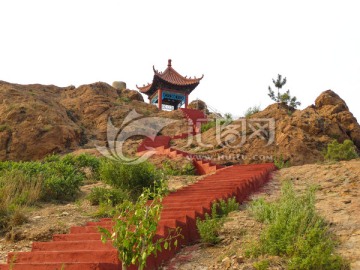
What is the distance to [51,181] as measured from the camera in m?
8.66

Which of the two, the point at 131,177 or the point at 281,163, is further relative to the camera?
the point at 281,163

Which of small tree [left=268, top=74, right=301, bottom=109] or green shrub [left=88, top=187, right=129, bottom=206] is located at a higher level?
small tree [left=268, top=74, right=301, bottom=109]

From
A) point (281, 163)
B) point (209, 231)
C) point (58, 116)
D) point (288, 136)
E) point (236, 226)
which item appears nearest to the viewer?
point (209, 231)

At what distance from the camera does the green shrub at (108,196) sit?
7355 mm

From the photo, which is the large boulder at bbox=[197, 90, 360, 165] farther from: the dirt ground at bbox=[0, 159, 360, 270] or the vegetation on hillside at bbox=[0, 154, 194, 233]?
the vegetation on hillside at bbox=[0, 154, 194, 233]

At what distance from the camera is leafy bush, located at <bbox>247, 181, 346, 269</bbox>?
3.72 meters

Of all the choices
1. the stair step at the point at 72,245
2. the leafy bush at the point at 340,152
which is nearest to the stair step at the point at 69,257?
the stair step at the point at 72,245

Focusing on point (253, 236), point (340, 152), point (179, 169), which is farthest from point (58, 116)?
point (253, 236)

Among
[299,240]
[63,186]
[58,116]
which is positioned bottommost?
[299,240]

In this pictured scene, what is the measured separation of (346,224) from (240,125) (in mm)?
11970

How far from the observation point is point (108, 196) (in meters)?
7.33

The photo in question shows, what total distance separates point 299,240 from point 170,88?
2605cm

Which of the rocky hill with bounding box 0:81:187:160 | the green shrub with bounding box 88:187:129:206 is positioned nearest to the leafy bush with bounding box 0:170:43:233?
the green shrub with bounding box 88:187:129:206

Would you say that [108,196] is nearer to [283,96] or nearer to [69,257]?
[69,257]
